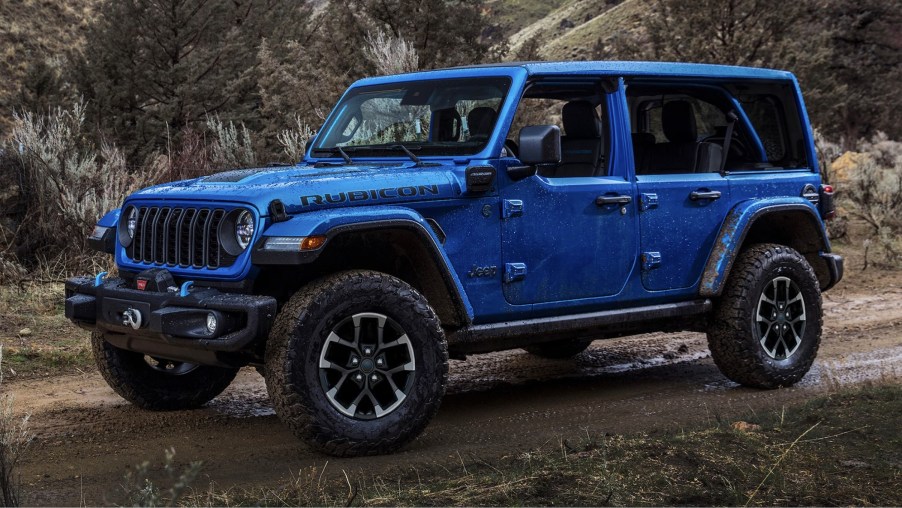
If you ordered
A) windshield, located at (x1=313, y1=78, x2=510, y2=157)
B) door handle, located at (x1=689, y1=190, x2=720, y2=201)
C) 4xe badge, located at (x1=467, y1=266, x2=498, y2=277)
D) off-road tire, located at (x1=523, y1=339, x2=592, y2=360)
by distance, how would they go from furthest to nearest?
off-road tire, located at (x1=523, y1=339, x2=592, y2=360)
door handle, located at (x1=689, y1=190, x2=720, y2=201)
windshield, located at (x1=313, y1=78, x2=510, y2=157)
4xe badge, located at (x1=467, y1=266, x2=498, y2=277)

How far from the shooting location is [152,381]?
20.2 feet

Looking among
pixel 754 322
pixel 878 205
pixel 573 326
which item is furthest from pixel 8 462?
pixel 878 205

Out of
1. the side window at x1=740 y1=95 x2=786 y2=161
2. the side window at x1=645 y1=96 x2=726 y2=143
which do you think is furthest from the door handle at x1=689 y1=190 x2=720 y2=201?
the side window at x1=740 y1=95 x2=786 y2=161

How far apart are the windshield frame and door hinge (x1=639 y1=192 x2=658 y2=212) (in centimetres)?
103

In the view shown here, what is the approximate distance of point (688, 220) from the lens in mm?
6590

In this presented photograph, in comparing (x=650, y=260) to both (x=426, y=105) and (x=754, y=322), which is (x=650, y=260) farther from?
(x=426, y=105)

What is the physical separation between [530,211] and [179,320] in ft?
6.47

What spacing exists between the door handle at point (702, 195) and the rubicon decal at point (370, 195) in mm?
1954

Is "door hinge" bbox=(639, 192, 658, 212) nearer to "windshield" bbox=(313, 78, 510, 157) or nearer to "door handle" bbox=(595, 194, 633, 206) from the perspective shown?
"door handle" bbox=(595, 194, 633, 206)

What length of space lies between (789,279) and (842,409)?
160 centimetres

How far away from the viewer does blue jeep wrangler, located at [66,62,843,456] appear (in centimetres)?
497

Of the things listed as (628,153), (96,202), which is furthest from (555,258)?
(96,202)

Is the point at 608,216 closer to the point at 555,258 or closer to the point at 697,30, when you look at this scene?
the point at 555,258

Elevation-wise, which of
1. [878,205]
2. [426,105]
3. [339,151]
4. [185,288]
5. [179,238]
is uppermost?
[426,105]
